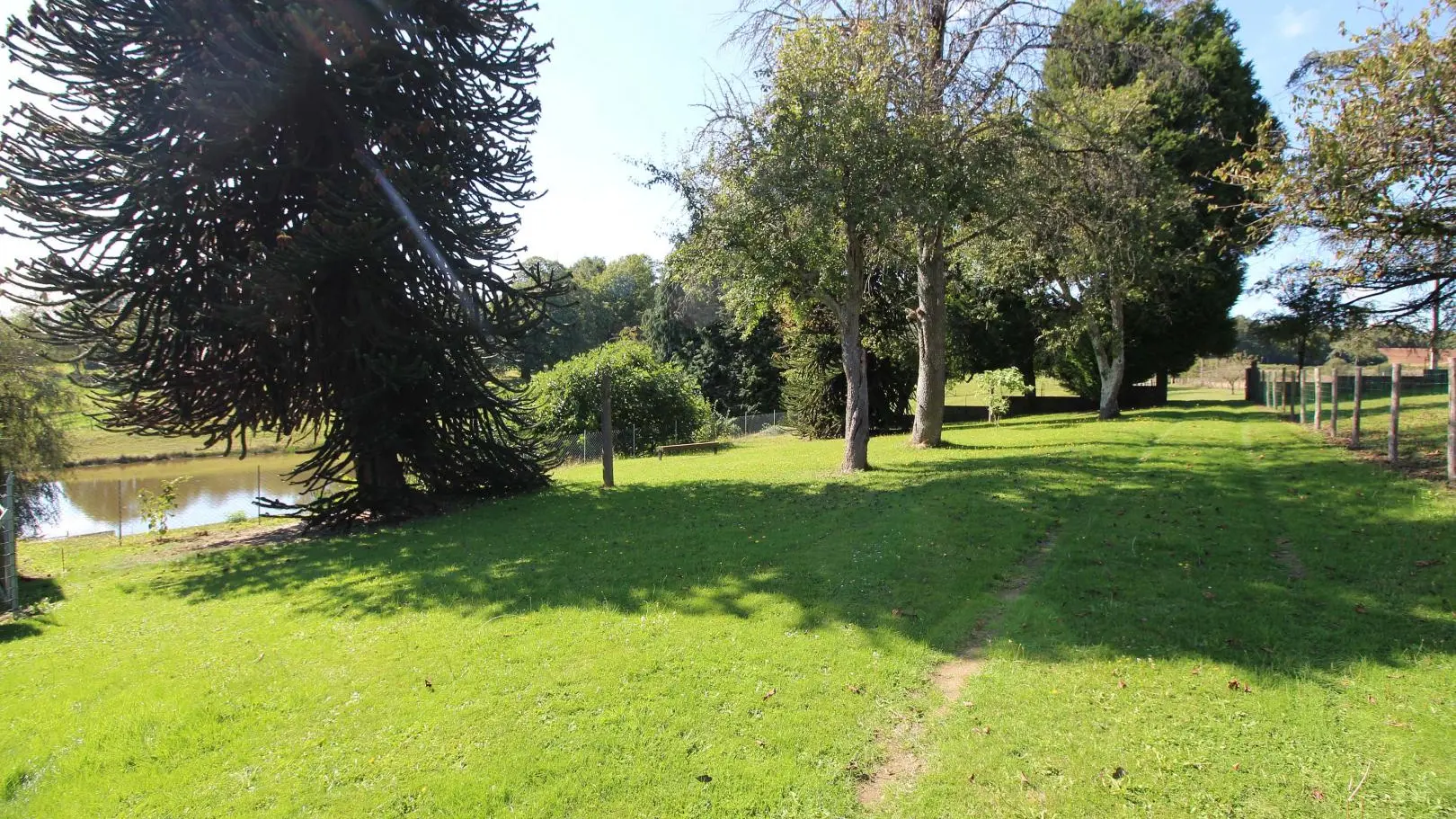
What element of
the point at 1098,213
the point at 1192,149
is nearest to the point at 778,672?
the point at 1098,213

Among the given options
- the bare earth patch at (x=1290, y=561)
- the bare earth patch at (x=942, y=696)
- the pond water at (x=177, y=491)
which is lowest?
the pond water at (x=177, y=491)

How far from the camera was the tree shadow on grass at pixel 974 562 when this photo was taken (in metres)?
5.71

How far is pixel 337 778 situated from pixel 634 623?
2465mm

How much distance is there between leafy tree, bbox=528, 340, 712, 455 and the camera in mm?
28312

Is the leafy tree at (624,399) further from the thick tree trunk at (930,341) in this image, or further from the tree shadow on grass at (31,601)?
the tree shadow on grass at (31,601)

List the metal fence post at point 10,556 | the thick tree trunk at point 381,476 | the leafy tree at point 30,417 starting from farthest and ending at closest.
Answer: the leafy tree at point 30,417, the thick tree trunk at point 381,476, the metal fence post at point 10,556

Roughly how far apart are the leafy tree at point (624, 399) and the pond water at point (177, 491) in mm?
9232

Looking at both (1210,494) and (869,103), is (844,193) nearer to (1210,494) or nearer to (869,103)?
(869,103)

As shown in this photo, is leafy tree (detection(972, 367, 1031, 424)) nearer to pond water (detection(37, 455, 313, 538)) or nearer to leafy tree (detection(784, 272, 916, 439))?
leafy tree (detection(784, 272, 916, 439))

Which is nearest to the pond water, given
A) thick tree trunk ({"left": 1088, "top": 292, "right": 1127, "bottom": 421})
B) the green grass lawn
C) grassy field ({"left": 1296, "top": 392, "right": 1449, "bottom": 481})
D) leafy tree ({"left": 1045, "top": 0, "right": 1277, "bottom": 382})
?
grassy field ({"left": 1296, "top": 392, "right": 1449, "bottom": 481})

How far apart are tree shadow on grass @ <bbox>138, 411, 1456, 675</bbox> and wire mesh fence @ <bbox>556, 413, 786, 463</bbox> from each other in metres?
8.55

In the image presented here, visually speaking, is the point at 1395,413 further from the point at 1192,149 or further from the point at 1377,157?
the point at 1192,149

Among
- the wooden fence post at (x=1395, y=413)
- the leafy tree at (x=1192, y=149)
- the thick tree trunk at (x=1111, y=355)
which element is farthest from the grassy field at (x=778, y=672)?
the leafy tree at (x=1192, y=149)

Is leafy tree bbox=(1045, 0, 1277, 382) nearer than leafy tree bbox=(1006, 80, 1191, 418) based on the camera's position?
No
